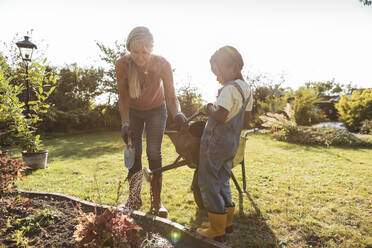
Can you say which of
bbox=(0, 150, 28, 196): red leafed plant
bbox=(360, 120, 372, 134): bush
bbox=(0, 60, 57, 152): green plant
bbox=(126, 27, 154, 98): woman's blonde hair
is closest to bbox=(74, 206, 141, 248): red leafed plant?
bbox=(0, 150, 28, 196): red leafed plant

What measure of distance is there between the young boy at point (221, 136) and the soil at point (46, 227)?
1.48ft

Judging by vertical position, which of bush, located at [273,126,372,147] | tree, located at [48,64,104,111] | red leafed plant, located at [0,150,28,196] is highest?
tree, located at [48,64,104,111]

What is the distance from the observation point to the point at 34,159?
4.72 meters

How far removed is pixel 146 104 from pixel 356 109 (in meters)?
12.1

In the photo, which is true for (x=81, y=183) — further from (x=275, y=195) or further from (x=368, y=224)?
(x=368, y=224)

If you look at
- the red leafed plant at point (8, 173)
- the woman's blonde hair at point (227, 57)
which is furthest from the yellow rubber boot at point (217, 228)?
the red leafed plant at point (8, 173)

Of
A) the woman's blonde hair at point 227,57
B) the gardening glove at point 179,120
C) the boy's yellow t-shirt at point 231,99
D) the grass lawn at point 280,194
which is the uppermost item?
the woman's blonde hair at point 227,57

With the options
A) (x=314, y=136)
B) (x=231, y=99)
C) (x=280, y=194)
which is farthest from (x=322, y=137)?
(x=231, y=99)

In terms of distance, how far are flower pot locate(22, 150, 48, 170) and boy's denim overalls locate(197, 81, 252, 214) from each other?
4.23 meters

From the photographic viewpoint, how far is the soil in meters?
1.79

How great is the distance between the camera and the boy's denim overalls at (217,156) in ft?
6.13

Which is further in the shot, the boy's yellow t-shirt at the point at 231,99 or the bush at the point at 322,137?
the bush at the point at 322,137

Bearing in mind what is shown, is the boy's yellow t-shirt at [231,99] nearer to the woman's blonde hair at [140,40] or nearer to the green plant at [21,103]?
the woman's blonde hair at [140,40]

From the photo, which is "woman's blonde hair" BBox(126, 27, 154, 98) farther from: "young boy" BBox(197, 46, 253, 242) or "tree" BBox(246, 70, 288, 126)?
"tree" BBox(246, 70, 288, 126)
